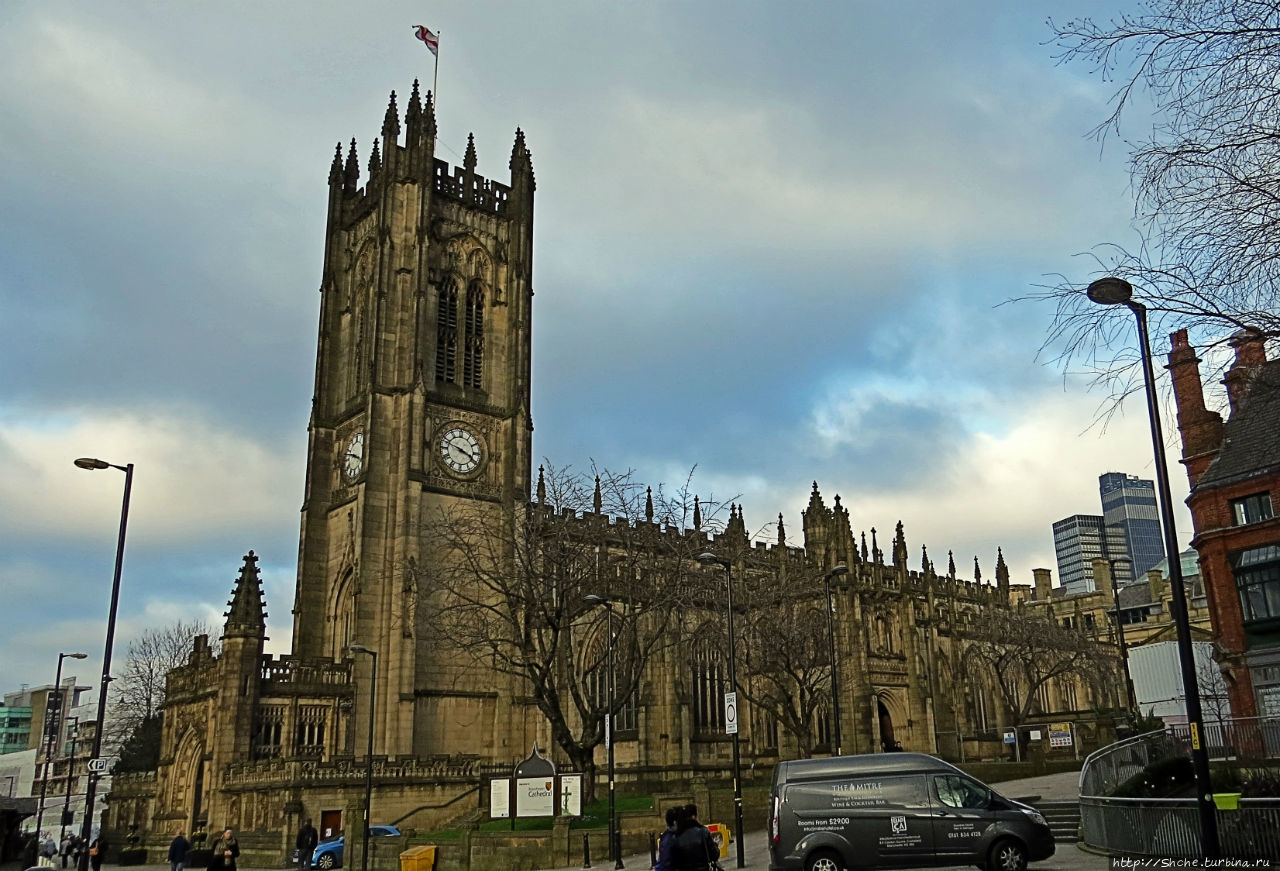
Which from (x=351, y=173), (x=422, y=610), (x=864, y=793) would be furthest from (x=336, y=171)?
(x=864, y=793)

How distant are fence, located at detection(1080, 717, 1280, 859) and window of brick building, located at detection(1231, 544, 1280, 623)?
46.9 feet

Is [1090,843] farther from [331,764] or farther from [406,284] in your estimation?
[406,284]

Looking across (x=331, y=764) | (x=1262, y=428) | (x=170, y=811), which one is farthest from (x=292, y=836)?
(x=1262, y=428)

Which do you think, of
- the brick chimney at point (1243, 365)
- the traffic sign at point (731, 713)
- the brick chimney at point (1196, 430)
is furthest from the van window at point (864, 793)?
the brick chimney at point (1196, 430)

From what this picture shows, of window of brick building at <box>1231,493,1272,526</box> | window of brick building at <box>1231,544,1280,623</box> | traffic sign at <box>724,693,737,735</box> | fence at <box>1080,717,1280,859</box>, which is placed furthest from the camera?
window of brick building at <box>1231,493,1272,526</box>

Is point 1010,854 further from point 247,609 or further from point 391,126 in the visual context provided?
point 391,126

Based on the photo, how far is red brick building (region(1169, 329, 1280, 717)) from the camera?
34344 millimetres

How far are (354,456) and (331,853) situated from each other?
25.9 m

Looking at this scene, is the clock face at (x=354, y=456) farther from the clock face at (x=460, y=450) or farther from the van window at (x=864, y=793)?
the van window at (x=864, y=793)

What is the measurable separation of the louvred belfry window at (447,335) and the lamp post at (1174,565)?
45.5 metres

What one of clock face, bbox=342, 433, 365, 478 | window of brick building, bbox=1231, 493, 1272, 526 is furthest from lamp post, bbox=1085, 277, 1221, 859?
clock face, bbox=342, 433, 365, 478

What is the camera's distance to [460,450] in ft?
178

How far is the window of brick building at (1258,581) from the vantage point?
34250 mm

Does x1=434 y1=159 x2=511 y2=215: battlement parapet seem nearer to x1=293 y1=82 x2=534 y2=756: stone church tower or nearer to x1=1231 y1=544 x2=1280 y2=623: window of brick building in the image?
x1=293 y1=82 x2=534 y2=756: stone church tower
